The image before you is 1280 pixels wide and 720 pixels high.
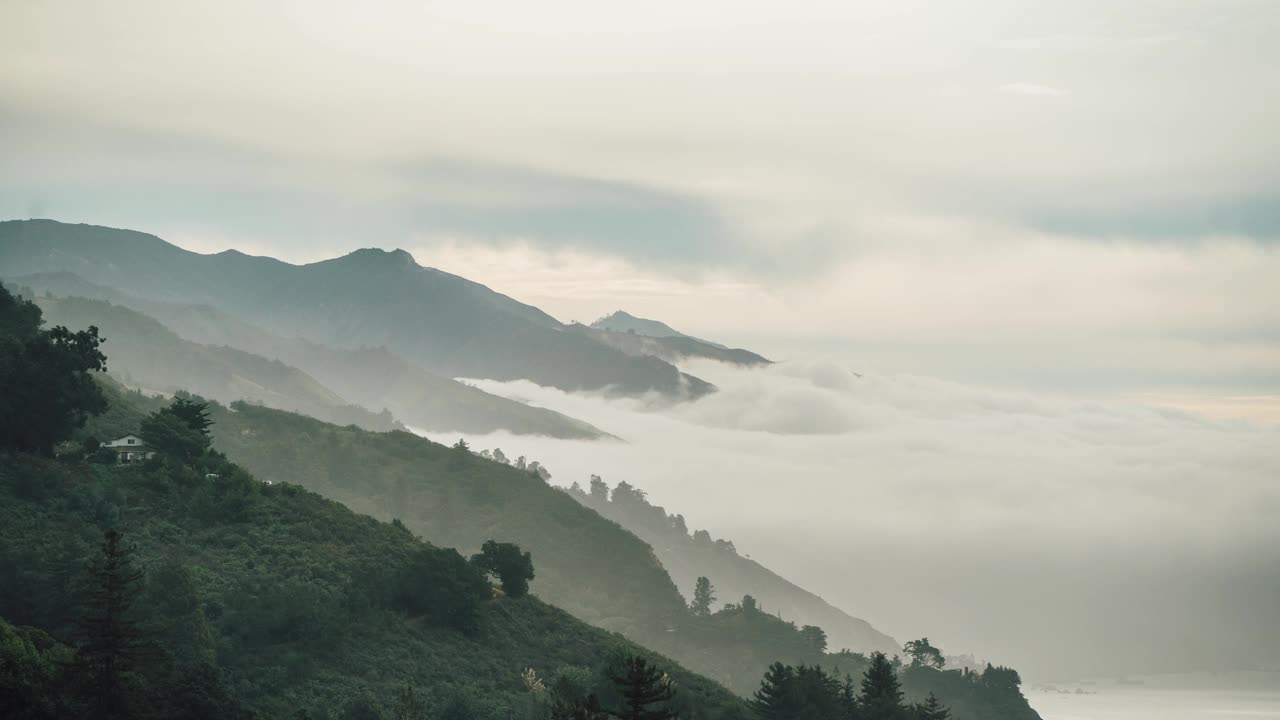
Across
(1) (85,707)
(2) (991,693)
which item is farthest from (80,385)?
(2) (991,693)

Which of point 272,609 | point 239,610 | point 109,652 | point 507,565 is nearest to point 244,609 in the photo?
point 239,610

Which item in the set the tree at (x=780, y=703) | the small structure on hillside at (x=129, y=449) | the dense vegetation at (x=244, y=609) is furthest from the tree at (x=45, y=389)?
the tree at (x=780, y=703)

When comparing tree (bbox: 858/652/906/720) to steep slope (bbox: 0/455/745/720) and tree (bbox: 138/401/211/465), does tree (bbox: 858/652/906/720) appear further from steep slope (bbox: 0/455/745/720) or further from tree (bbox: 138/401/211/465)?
tree (bbox: 138/401/211/465)

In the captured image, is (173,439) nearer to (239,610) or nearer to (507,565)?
(239,610)

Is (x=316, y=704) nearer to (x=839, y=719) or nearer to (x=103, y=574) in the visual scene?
(x=103, y=574)

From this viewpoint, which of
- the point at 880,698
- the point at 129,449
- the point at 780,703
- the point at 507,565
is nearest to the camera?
the point at 780,703

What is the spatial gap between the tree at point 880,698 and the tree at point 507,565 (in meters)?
37.0

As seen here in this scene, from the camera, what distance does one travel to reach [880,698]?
10412cm

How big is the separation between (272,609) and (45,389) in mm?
35197

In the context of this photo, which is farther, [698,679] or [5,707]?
[698,679]

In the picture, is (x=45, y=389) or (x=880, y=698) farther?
(x=45, y=389)

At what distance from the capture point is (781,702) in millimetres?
99688

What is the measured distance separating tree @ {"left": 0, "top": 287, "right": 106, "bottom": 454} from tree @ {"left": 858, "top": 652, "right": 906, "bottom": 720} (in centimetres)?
7316

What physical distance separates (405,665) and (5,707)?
4095 cm
